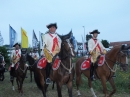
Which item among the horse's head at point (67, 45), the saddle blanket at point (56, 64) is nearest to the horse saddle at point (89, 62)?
the saddle blanket at point (56, 64)

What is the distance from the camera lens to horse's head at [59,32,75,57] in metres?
6.77

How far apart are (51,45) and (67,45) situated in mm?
1027

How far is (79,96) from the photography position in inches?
408

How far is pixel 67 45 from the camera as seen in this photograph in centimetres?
688

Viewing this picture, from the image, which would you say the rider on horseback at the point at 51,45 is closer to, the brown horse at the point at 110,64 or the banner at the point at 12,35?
the brown horse at the point at 110,64

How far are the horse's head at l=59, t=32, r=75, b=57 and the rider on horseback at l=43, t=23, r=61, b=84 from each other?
2.20ft

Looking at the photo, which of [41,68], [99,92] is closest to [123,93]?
[99,92]

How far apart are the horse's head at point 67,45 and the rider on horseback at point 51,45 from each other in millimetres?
669

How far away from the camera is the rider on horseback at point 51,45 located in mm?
7695

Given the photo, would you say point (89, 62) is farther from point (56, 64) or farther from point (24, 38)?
point (24, 38)

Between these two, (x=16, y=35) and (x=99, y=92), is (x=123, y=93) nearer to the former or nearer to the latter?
(x=99, y=92)

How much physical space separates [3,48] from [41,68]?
1643 cm

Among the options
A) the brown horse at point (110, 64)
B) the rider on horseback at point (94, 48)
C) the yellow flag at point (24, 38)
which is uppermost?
the yellow flag at point (24, 38)

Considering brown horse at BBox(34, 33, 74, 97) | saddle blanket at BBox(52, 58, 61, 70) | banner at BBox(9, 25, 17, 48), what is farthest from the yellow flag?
brown horse at BBox(34, 33, 74, 97)
